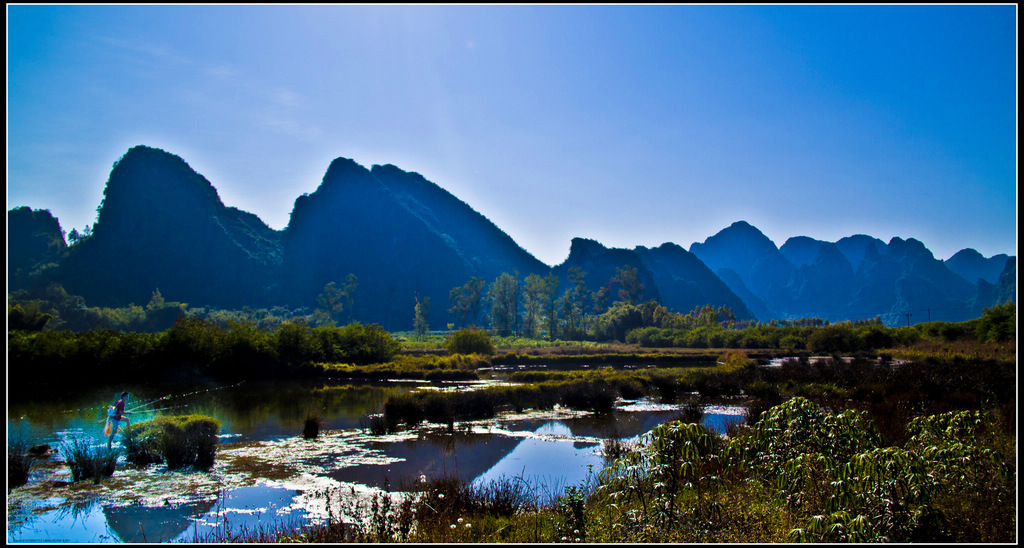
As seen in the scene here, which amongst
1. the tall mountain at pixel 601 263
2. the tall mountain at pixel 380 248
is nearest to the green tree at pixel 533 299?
the tall mountain at pixel 380 248

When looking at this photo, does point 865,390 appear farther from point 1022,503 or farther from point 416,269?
point 416,269

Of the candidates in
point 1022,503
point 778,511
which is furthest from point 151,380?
point 1022,503

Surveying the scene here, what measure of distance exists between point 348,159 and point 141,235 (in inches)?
2612

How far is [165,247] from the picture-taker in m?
136

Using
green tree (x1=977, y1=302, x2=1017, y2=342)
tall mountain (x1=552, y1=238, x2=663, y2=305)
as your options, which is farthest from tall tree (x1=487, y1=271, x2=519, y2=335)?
tall mountain (x1=552, y1=238, x2=663, y2=305)

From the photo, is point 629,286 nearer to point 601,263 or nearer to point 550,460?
point 601,263

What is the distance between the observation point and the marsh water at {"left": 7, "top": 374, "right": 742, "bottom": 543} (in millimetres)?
8055

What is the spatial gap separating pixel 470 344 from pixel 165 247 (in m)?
121

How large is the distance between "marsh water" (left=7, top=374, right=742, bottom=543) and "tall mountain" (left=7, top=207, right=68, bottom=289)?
119 m

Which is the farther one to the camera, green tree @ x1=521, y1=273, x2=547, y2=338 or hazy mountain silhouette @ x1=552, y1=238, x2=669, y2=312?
hazy mountain silhouette @ x1=552, y1=238, x2=669, y2=312

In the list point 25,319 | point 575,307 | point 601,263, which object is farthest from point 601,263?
point 25,319

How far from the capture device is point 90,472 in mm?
10148

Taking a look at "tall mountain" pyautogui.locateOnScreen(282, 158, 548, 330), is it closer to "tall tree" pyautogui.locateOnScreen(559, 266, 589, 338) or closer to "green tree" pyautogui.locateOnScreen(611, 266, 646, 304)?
"tall tree" pyautogui.locateOnScreen(559, 266, 589, 338)

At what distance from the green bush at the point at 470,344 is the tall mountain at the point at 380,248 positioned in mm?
95566
